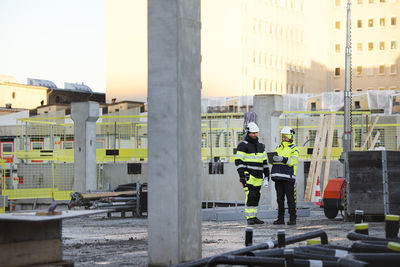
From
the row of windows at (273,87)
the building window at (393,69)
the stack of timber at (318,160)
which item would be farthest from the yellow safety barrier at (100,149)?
the building window at (393,69)

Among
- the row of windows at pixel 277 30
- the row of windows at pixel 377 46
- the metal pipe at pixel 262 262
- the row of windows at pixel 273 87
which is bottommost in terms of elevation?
the metal pipe at pixel 262 262

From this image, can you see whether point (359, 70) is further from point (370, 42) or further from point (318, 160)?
point (318, 160)

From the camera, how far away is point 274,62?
10750 centimetres

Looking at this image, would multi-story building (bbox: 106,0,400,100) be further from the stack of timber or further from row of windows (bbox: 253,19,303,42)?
the stack of timber

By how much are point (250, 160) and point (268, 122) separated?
598 cm

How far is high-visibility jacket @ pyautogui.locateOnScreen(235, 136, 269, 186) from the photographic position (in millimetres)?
16109

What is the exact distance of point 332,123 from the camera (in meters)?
28.9

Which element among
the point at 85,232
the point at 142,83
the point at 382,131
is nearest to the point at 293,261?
the point at 85,232

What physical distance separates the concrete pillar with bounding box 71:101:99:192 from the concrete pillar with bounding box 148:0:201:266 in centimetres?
1560

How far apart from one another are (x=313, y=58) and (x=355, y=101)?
43.6m

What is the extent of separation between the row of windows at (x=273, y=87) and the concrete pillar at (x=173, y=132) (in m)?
92.0

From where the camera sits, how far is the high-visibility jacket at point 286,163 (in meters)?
16.9

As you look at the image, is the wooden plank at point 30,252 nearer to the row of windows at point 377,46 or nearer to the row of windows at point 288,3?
the row of windows at point 288,3

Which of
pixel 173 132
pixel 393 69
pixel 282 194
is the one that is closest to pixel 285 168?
pixel 282 194
